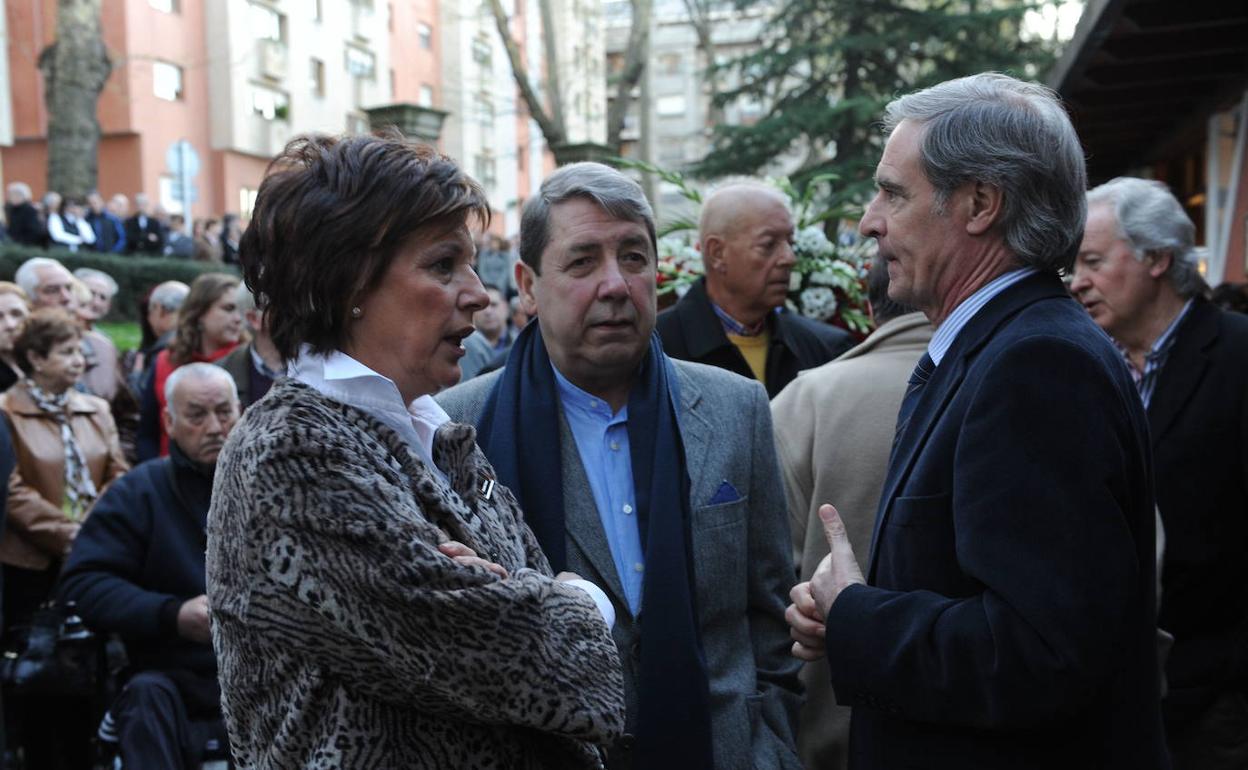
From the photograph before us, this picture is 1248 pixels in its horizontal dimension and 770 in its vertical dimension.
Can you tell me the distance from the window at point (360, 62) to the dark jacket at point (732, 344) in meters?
39.3

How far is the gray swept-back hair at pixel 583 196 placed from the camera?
3225 millimetres

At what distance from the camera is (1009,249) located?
2258mm

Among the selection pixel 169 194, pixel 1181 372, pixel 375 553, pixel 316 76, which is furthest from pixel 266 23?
pixel 375 553

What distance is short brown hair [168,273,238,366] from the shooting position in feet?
22.8

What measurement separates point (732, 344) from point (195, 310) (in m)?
3.38

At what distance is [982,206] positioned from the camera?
2.26 meters

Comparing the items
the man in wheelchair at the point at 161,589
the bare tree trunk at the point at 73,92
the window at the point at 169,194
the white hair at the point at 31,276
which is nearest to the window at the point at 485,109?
the window at the point at 169,194

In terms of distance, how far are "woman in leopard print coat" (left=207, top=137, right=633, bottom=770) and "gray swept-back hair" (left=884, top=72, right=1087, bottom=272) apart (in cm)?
87

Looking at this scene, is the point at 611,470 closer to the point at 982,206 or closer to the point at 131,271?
the point at 982,206

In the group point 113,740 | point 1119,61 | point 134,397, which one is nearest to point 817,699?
point 113,740

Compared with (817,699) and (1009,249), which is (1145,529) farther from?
(817,699)

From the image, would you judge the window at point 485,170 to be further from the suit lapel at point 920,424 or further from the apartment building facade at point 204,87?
the suit lapel at point 920,424

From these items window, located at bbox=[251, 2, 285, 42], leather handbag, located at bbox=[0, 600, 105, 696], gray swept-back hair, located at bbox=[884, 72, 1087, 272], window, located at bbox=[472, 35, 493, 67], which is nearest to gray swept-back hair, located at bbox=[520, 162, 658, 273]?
gray swept-back hair, located at bbox=[884, 72, 1087, 272]

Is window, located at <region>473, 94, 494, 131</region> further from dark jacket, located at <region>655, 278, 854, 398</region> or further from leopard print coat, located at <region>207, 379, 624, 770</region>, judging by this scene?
leopard print coat, located at <region>207, 379, 624, 770</region>
